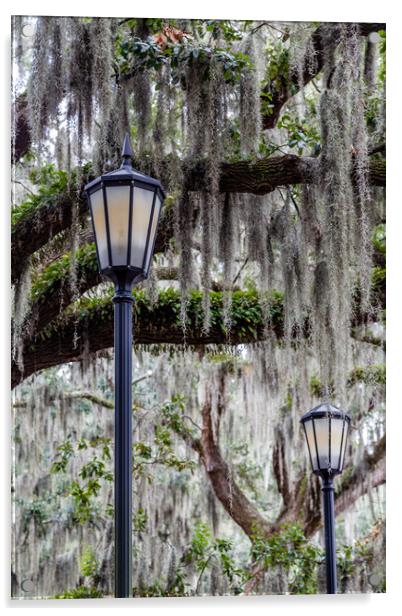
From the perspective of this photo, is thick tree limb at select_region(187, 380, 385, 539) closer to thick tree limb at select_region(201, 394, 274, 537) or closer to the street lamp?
thick tree limb at select_region(201, 394, 274, 537)

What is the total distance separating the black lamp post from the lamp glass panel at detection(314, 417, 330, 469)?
1326 millimetres

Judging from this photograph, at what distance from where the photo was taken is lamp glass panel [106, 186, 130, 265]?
2.15m

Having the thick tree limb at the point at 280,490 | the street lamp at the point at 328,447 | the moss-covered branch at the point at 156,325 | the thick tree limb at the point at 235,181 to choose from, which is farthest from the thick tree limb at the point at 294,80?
the thick tree limb at the point at 280,490

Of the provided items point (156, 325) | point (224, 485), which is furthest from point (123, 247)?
point (224, 485)

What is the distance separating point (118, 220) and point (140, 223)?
49 millimetres

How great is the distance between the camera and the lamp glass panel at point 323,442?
3.34 meters

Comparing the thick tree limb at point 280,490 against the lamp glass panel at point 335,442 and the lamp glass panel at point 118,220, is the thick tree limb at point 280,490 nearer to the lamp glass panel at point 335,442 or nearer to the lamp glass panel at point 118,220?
the lamp glass panel at point 335,442

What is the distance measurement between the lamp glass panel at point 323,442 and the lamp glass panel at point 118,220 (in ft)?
4.67

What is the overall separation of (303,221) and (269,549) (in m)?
1.49

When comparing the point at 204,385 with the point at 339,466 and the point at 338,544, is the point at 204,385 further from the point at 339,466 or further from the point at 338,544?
the point at 339,466

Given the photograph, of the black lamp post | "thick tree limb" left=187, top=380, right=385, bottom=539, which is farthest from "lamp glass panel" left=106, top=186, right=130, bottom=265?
"thick tree limb" left=187, top=380, right=385, bottom=539

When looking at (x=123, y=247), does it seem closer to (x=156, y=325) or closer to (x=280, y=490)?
(x=156, y=325)

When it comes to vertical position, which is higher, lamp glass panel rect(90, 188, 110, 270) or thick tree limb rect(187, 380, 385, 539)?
lamp glass panel rect(90, 188, 110, 270)
